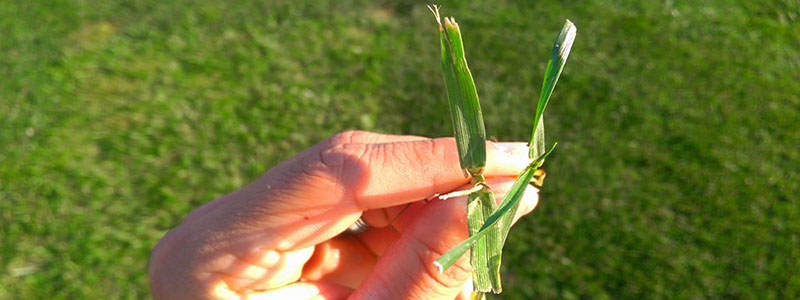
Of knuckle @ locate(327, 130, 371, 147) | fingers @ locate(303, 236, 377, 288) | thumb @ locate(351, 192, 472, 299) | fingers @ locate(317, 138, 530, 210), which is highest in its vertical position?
fingers @ locate(317, 138, 530, 210)

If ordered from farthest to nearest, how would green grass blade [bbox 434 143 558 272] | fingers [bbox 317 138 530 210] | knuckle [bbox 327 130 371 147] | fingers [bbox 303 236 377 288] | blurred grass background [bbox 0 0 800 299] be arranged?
blurred grass background [bbox 0 0 800 299] → fingers [bbox 303 236 377 288] → knuckle [bbox 327 130 371 147] → fingers [bbox 317 138 530 210] → green grass blade [bbox 434 143 558 272]

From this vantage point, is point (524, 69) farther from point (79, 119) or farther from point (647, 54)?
point (79, 119)

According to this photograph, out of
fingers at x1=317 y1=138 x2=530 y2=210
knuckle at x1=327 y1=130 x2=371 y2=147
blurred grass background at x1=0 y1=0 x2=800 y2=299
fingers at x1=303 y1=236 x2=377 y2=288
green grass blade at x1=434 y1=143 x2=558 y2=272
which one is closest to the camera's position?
green grass blade at x1=434 y1=143 x2=558 y2=272

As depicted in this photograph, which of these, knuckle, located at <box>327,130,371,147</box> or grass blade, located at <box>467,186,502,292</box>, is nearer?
grass blade, located at <box>467,186,502,292</box>

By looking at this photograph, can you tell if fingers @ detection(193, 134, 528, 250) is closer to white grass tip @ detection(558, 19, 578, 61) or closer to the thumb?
the thumb

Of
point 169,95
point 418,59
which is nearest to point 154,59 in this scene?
point 169,95

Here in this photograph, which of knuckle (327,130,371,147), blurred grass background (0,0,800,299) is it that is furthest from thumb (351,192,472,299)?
blurred grass background (0,0,800,299)

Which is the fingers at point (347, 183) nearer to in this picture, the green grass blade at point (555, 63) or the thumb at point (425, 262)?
the thumb at point (425, 262)
